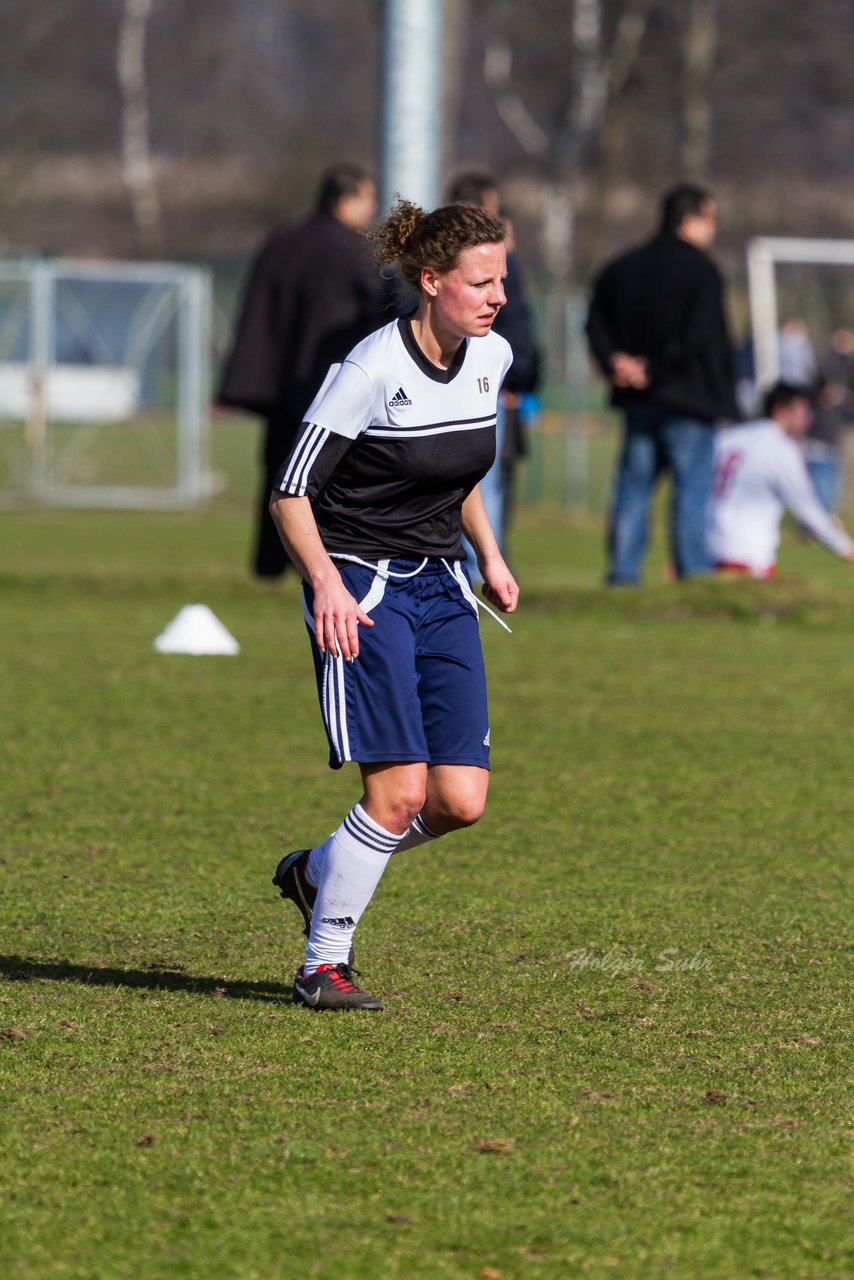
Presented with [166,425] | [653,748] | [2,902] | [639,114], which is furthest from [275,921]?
[639,114]

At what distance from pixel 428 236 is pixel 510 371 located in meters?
5.92

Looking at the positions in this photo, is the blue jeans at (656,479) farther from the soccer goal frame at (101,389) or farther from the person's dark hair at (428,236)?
the soccer goal frame at (101,389)

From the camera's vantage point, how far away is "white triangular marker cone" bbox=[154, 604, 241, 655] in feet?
32.6

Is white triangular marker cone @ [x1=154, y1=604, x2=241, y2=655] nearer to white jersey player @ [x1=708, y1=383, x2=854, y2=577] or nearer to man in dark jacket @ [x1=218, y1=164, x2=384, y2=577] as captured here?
man in dark jacket @ [x1=218, y1=164, x2=384, y2=577]

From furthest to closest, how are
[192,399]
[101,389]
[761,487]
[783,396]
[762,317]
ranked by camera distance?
[101,389] → [192,399] → [762,317] → [761,487] → [783,396]

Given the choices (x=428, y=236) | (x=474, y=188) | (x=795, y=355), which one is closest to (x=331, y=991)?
(x=428, y=236)

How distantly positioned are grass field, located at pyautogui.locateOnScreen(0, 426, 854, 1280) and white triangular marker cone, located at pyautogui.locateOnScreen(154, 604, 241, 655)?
73cm

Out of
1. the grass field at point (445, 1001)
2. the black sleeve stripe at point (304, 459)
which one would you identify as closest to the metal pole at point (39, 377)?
the grass field at point (445, 1001)

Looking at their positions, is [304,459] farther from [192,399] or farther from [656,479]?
A: [192,399]

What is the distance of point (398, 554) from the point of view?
175 inches

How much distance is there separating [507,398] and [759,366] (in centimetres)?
804

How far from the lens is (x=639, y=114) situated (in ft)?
145

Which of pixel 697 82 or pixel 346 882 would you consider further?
pixel 697 82

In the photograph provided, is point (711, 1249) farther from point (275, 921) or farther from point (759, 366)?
point (759, 366)
